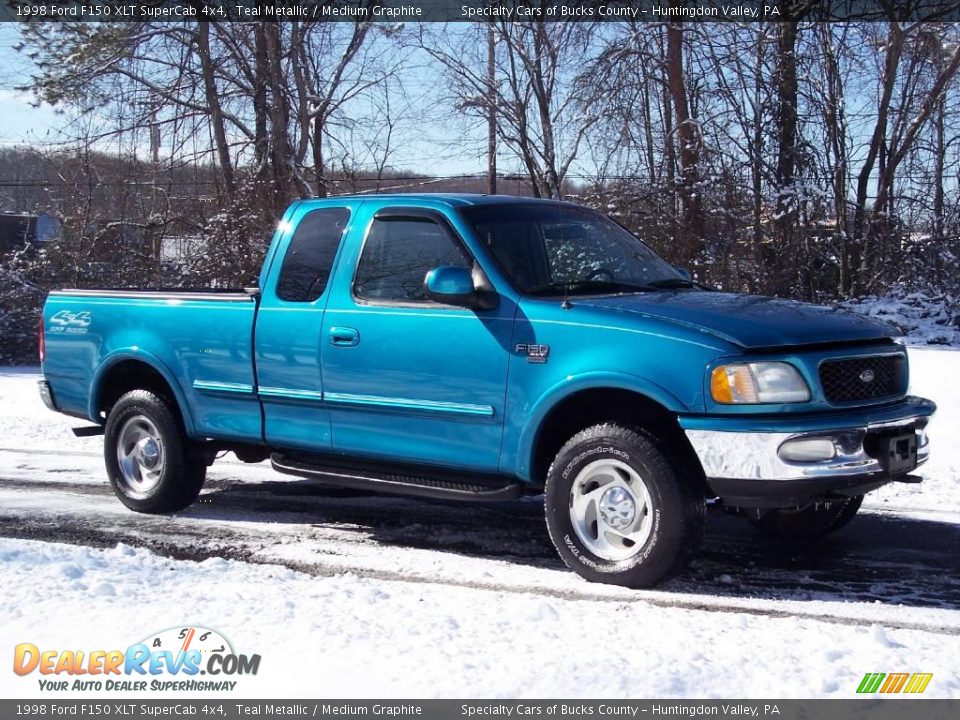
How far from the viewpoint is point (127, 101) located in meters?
19.2

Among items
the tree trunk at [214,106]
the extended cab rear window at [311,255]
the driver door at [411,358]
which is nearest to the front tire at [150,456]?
the extended cab rear window at [311,255]

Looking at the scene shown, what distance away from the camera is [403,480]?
6094 millimetres

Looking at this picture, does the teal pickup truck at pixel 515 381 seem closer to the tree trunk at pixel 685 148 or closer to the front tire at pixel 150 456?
the front tire at pixel 150 456

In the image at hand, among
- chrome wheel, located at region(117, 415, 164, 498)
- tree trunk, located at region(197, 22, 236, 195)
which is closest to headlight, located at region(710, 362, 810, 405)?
chrome wheel, located at region(117, 415, 164, 498)

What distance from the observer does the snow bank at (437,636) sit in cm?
390

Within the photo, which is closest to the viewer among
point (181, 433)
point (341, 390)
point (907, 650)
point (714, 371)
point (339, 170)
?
point (907, 650)

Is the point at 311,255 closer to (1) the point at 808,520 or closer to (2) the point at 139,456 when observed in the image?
(2) the point at 139,456

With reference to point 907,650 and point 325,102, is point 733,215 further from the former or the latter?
point 907,650

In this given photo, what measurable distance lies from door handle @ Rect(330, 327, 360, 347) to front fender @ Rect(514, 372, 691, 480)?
3.97 ft

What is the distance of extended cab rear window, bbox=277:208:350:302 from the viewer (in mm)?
6609

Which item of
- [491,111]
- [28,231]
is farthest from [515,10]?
[28,231]

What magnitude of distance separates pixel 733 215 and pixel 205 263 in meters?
8.33

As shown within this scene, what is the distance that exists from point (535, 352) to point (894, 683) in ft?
7.75
